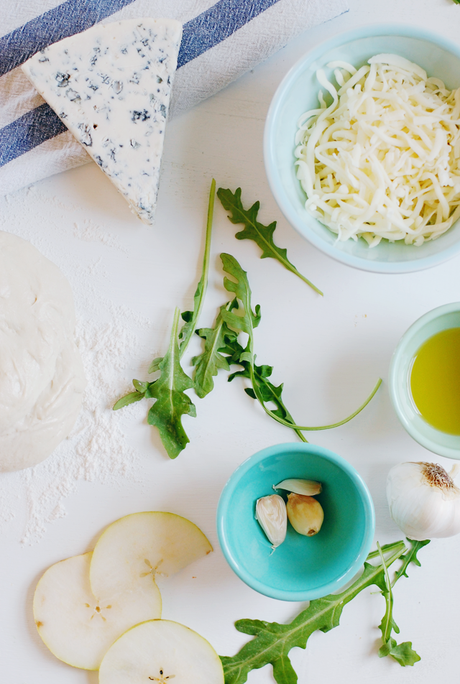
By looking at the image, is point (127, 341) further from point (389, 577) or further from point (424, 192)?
point (389, 577)

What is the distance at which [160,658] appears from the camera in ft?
4.27

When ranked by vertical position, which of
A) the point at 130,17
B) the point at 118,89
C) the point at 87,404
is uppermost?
the point at 130,17

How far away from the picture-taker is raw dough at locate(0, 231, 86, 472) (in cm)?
115

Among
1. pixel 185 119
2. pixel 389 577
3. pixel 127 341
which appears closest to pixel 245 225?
pixel 185 119

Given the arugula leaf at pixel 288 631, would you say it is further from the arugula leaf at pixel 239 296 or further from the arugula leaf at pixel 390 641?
the arugula leaf at pixel 239 296

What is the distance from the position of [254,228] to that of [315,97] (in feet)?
1.05

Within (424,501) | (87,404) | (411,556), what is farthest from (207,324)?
(411,556)

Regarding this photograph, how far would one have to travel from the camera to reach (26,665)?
52.7 inches

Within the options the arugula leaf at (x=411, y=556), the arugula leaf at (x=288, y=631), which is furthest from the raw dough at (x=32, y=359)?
the arugula leaf at (x=411, y=556)

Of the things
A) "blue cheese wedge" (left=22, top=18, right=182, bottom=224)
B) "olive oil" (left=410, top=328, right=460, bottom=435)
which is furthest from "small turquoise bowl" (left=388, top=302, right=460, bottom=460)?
"blue cheese wedge" (left=22, top=18, right=182, bottom=224)

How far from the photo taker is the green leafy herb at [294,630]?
1298 millimetres

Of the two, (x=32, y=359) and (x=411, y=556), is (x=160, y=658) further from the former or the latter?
(x=32, y=359)

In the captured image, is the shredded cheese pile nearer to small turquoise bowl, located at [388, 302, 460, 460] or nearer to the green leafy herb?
small turquoise bowl, located at [388, 302, 460, 460]

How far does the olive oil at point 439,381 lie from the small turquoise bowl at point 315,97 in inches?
9.2
